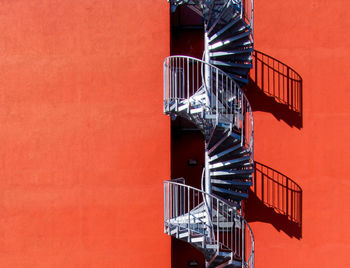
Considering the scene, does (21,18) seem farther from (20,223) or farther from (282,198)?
(282,198)

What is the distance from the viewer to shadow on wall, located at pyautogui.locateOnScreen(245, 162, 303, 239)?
504 centimetres

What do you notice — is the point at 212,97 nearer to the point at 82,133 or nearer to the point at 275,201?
the point at 275,201

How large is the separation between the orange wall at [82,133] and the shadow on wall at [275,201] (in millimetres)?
1548

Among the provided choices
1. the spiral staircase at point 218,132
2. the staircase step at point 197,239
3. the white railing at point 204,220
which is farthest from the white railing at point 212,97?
the staircase step at point 197,239

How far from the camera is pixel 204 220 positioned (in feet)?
14.8

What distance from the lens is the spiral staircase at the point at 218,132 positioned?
4.22 m

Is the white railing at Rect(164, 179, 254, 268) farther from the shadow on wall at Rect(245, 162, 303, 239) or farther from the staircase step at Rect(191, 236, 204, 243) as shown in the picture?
the shadow on wall at Rect(245, 162, 303, 239)

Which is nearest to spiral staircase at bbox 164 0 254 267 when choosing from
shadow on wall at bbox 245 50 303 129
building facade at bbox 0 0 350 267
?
shadow on wall at bbox 245 50 303 129

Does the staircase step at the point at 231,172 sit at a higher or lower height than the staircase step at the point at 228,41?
lower

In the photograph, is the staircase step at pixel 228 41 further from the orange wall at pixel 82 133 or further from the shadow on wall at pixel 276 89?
the orange wall at pixel 82 133

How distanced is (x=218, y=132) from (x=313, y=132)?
1.91m

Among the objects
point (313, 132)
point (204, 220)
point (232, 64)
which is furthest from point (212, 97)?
point (313, 132)

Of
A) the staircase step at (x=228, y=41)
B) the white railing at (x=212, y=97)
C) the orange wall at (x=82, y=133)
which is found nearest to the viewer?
the white railing at (x=212, y=97)

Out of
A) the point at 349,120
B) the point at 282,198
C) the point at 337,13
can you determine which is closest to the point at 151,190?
the point at 282,198
